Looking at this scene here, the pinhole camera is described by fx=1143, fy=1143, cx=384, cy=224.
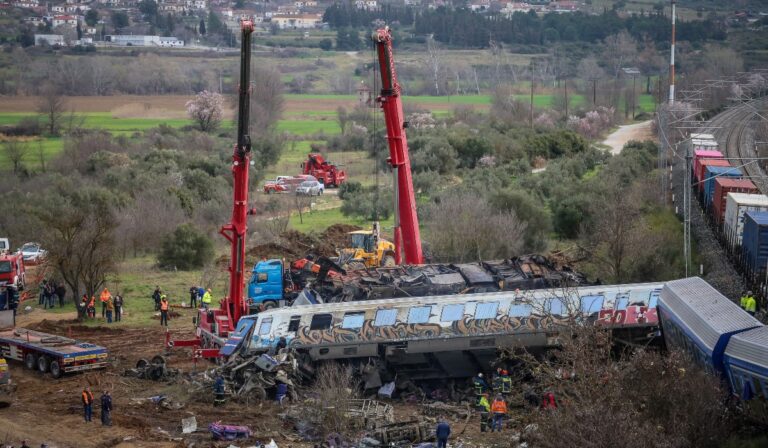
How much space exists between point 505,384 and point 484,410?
1.57m

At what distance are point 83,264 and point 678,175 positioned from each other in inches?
1229

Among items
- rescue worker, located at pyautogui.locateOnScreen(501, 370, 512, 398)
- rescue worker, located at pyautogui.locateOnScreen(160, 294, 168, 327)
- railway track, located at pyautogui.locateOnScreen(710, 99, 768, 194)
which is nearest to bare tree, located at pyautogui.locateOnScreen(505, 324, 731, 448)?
rescue worker, located at pyautogui.locateOnScreen(501, 370, 512, 398)

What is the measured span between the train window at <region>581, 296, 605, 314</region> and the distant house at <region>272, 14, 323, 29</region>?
15950 centimetres

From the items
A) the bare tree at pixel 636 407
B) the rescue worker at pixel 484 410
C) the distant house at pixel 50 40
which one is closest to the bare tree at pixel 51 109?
the distant house at pixel 50 40

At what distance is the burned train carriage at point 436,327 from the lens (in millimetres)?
27109

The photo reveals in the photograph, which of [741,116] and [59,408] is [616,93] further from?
[59,408]

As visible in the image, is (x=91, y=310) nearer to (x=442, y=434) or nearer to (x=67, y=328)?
(x=67, y=328)

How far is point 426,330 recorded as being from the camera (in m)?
27.2

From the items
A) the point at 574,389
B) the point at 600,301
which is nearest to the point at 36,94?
the point at 600,301

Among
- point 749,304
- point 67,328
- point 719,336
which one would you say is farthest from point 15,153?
point 719,336

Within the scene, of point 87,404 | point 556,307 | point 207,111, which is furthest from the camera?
point 207,111

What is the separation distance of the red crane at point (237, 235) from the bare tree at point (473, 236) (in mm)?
12497

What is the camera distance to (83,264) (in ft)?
124

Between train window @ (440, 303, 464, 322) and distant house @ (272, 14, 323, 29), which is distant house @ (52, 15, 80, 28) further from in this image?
train window @ (440, 303, 464, 322)
